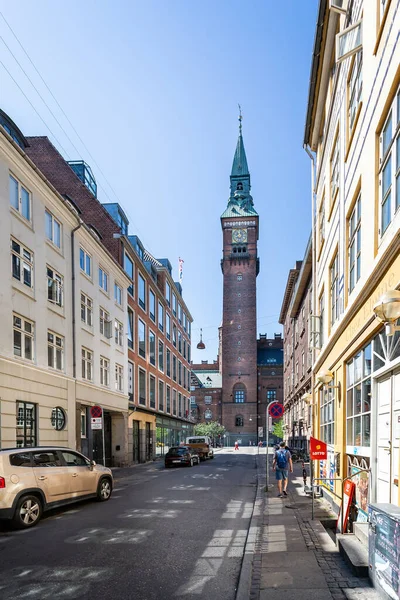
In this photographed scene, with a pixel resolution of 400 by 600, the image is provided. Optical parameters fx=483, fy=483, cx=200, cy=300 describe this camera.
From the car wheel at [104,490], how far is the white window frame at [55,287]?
8.51 metres

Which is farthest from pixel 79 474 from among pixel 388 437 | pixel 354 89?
pixel 354 89

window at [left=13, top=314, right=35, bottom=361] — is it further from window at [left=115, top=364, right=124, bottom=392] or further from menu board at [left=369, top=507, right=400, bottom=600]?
menu board at [left=369, top=507, right=400, bottom=600]

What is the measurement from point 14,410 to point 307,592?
12.7 meters

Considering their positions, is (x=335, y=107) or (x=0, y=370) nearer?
(x=335, y=107)

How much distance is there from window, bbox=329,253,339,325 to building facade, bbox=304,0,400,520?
0.09 feet

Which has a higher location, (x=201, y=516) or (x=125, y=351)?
(x=125, y=351)

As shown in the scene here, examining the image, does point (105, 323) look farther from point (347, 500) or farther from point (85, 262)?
point (347, 500)

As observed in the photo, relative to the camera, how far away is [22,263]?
17.2m

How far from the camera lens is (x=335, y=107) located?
516 inches

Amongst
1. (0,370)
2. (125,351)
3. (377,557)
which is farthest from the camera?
(125,351)

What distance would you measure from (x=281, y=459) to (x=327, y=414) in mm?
1930

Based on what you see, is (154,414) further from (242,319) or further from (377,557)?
(242,319)

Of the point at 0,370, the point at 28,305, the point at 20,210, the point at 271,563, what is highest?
the point at 20,210

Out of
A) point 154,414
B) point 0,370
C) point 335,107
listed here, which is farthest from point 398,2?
point 154,414
